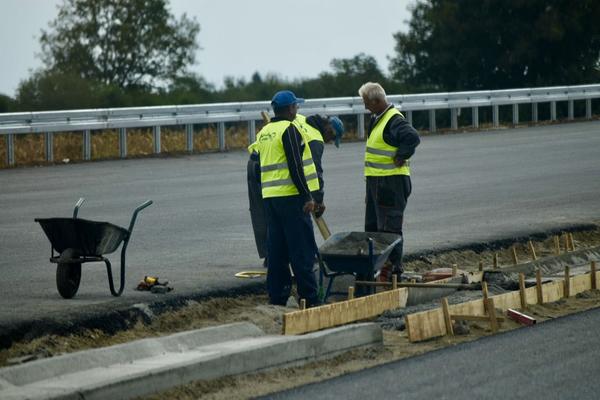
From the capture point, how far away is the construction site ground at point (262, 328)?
9.34 m

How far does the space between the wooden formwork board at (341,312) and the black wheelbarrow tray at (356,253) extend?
311 mm

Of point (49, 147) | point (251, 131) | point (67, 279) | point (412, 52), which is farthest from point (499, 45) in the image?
point (67, 279)

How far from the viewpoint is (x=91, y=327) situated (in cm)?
1147

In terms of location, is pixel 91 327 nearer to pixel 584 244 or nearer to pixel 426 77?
pixel 584 244

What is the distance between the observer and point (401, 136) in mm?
13633

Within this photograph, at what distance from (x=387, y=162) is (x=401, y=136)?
0.29 meters

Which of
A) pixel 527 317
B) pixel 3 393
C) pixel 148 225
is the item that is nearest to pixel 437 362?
pixel 527 317

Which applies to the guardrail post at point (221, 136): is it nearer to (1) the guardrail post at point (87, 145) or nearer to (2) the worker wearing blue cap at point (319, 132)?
(1) the guardrail post at point (87, 145)

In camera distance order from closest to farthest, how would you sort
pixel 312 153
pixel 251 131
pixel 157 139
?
pixel 312 153 < pixel 157 139 < pixel 251 131

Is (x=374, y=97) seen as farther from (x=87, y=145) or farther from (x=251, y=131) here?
(x=251, y=131)

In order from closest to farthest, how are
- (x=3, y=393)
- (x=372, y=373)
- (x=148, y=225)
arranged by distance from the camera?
(x=3, y=393) < (x=372, y=373) < (x=148, y=225)

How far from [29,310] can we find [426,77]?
43522 mm

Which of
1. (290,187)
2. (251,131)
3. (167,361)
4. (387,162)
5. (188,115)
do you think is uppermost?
(188,115)

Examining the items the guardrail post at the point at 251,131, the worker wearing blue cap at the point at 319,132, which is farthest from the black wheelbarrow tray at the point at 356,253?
the guardrail post at the point at 251,131
